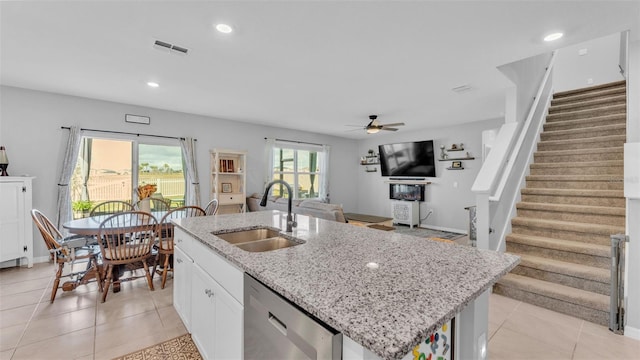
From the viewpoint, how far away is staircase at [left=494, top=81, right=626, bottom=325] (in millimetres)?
2604

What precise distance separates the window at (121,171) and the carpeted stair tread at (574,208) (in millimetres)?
5179

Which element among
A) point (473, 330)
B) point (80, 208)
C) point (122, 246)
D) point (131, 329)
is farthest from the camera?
point (80, 208)

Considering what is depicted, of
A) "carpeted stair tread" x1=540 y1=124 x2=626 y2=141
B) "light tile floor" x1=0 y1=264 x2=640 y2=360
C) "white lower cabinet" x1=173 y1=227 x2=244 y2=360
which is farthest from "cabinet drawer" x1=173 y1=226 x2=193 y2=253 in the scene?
"carpeted stair tread" x1=540 y1=124 x2=626 y2=141

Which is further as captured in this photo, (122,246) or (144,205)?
(144,205)

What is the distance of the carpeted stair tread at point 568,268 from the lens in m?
2.54

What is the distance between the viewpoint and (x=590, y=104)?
433cm

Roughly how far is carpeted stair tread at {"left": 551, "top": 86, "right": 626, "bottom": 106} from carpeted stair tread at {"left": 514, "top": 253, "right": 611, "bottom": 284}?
130 inches

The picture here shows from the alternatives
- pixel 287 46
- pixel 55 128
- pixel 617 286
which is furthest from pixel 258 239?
pixel 55 128

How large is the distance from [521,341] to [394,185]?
18.4 ft

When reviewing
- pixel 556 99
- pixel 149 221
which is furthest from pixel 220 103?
pixel 556 99

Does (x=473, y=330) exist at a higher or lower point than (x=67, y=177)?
lower

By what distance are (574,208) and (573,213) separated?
0.07 m

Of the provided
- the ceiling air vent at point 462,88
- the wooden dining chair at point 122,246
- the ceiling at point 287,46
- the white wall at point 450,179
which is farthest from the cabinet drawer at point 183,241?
the white wall at point 450,179

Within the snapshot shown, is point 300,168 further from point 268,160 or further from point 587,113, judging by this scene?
point 587,113
